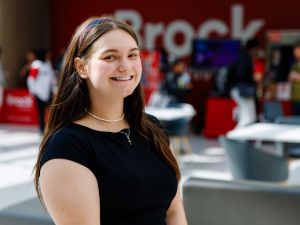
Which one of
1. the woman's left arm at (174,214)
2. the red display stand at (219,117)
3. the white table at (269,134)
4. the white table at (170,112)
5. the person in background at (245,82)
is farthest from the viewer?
the red display stand at (219,117)

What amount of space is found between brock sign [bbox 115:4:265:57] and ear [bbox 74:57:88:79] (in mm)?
10167

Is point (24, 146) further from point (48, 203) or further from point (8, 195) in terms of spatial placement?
point (48, 203)

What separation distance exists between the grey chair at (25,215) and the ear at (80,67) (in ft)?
2.25

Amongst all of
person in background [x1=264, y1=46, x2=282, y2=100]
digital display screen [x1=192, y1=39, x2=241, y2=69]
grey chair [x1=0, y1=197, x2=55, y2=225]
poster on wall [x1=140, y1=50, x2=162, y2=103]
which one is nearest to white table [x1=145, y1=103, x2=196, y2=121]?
person in background [x1=264, y1=46, x2=282, y2=100]

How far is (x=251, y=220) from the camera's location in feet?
7.91

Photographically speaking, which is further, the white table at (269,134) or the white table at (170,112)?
the white table at (170,112)

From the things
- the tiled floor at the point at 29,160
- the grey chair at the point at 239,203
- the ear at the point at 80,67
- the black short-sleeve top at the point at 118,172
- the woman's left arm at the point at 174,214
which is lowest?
the tiled floor at the point at 29,160

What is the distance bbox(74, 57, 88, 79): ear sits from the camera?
65.2 inches

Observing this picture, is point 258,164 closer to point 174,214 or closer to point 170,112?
point 174,214

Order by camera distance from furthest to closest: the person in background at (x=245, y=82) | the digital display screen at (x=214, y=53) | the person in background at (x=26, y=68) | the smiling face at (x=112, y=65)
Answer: the person in background at (x=26, y=68) → the digital display screen at (x=214, y=53) → the person in background at (x=245, y=82) → the smiling face at (x=112, y=65)

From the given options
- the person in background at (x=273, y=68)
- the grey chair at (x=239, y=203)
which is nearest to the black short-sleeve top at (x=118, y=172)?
the grey chair at (x=239, y=203)

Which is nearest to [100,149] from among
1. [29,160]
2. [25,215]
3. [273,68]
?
[25,215]

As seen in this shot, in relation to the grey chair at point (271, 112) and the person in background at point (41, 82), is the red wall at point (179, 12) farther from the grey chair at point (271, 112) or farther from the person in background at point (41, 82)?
the grey chair at point (271, 112)

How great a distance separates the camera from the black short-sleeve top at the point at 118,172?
156cm
